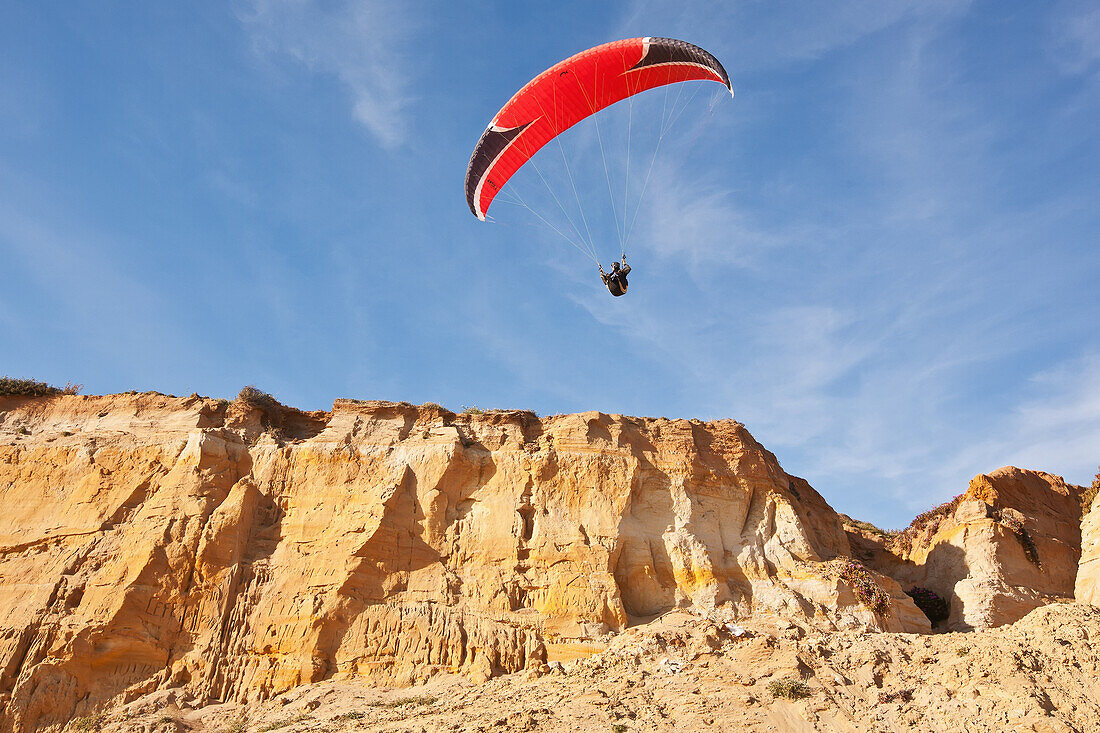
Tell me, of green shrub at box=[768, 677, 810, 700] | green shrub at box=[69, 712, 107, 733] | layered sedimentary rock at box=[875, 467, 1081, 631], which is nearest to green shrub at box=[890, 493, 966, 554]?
layered sedimentary rock at box=[875, 467, 1081, 631]

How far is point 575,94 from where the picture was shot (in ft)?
70.9

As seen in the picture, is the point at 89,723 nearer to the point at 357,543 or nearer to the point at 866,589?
the point at 357,543

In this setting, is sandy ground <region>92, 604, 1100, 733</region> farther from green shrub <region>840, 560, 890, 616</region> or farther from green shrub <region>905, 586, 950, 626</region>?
green shrub <region>905, 586, 950, 626</region>

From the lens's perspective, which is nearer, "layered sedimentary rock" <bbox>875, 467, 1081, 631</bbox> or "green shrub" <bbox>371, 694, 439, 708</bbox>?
"green shrub" <bbox>371, 694, 439, 708</bbox>

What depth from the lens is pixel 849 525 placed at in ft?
94.4

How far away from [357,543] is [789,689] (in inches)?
385

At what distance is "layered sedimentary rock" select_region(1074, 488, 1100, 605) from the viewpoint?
18.7 meters

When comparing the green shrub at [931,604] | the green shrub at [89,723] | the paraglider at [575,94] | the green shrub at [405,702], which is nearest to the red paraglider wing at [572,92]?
the paraglider at [575,94]

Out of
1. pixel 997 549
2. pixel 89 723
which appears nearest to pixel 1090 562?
pixel 997 549

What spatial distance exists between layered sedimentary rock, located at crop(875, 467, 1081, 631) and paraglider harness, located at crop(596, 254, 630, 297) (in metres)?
10.9

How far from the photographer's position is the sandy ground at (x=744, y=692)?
49.8 ft

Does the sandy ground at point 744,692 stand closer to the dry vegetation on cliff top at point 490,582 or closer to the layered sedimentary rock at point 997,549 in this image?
the dry vegetation on cliff top at point 490,582

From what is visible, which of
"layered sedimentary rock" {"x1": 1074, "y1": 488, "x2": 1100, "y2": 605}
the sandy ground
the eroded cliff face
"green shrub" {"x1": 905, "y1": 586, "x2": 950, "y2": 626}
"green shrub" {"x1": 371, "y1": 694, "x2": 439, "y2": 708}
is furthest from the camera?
"green shrub" {"x1": 905, "y1": 586, "x2": 950, "y2": 626}

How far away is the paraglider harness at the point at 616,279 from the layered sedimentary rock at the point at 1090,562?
37.8 feet
